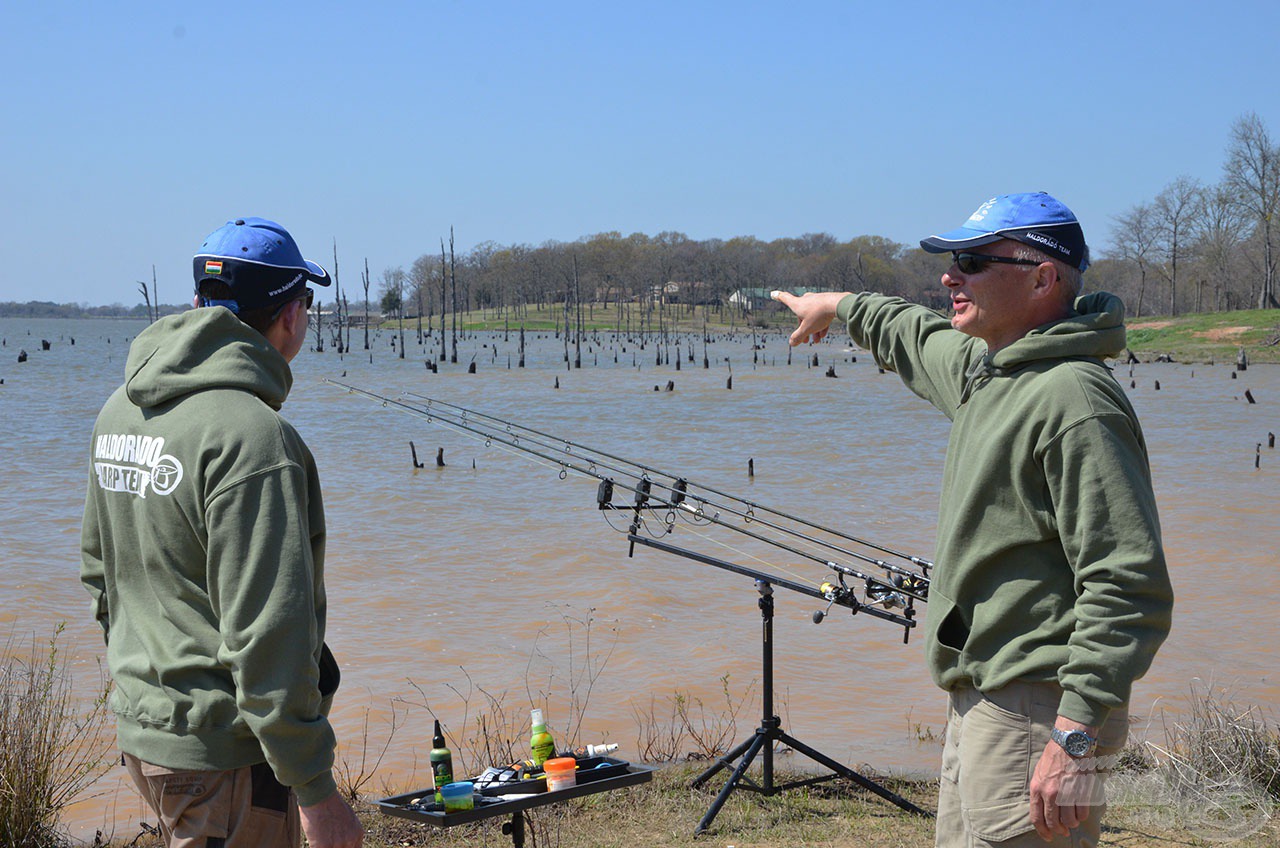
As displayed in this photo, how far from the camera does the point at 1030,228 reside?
119 inches

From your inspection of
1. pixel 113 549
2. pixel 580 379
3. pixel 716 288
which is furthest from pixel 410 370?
pixel 716 288

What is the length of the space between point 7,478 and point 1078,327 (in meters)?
22.8

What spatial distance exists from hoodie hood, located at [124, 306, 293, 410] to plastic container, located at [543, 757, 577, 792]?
4.59ft

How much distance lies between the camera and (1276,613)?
36.8 ft

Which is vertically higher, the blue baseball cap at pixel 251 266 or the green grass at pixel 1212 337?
the blue baseball cap at pixel 251 266

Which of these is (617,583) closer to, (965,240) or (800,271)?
(965,240)

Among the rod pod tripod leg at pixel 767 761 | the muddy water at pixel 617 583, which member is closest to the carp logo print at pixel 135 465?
the rod pod tripod leg at pixel 767 761

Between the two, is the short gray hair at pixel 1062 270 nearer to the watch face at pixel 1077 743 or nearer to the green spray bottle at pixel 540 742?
the watch face at pixel 1077 743

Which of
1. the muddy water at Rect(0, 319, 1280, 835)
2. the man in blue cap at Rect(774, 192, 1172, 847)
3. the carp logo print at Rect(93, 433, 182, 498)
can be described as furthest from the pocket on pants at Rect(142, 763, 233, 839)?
the muddy water at Rect(0, 319, 1280, 835)

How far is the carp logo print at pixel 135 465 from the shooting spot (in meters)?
2.60

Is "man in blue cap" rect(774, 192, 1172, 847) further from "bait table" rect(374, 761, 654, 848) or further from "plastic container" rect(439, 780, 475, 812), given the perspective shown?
"plastic container" rect(439, 780, 475, 812)

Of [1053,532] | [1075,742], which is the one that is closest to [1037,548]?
[1053,532]

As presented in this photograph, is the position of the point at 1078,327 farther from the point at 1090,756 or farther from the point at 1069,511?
the point at 1090,756

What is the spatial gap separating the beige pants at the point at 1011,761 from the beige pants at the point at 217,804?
63.7 inches
